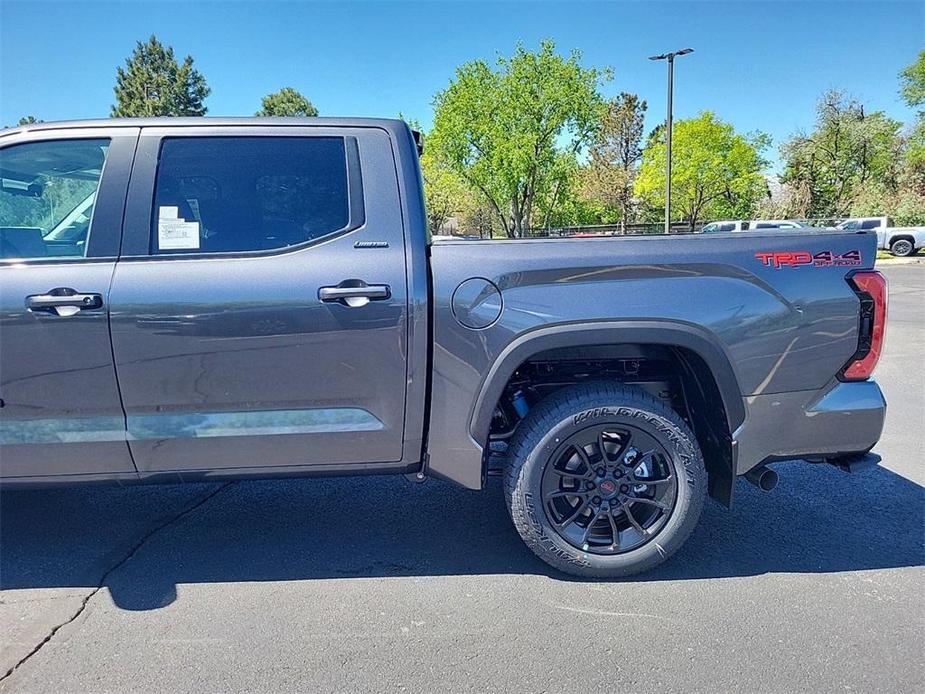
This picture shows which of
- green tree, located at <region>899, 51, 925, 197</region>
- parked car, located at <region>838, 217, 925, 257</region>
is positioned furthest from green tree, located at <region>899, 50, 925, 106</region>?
parked car, located at <region>838, 217, 925, 257</region>

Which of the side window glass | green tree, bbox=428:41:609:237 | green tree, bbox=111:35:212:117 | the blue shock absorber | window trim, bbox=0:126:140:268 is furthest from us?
green tree, bbox=111:35:212:117

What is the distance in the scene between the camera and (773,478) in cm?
273

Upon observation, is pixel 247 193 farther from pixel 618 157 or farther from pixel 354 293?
pixel 618 157

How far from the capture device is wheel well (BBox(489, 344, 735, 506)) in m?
2.75

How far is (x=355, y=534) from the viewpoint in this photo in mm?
3277

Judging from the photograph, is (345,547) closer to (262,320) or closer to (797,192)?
(262,320)

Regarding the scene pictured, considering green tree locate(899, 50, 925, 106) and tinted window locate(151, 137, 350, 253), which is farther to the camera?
green tree locate(899, 50, 925, 106)

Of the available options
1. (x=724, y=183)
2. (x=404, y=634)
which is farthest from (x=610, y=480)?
(x=724, y=183)

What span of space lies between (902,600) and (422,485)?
2526 millimetres

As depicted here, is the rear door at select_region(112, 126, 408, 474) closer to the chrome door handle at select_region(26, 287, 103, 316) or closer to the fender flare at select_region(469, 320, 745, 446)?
the chrome door handle at select_region(26, 287, 103, 316)

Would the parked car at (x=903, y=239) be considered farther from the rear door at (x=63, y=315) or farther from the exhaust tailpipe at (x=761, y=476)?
the rear door at (x=63, y=315)

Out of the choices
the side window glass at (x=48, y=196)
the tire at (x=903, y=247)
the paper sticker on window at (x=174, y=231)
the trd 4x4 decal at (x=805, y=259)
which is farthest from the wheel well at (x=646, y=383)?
the tire at (x=903, y=247)

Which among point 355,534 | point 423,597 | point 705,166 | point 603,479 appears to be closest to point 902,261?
point 705,166

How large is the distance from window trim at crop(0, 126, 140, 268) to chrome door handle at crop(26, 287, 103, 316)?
16 centimetres
